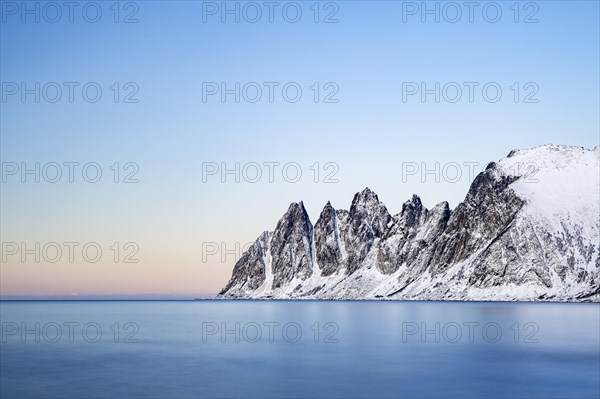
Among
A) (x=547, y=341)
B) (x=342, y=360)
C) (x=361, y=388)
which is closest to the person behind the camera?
(x=361, y=388)

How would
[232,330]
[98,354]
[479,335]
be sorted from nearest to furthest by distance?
[98,354] → [479,335] → [232,330]

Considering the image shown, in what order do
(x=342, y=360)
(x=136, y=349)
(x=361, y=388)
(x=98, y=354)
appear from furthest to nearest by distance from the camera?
(x=136, y=349)
(x=98, y=354)
(x=342, y=360)
(x=361, y=388)

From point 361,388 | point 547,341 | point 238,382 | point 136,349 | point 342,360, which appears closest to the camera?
point 361,388

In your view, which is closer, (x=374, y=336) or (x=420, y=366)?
(x=420, y=366)

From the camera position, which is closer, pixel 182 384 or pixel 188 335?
pixel 182 384

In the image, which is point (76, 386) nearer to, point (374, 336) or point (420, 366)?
point (420, 366)

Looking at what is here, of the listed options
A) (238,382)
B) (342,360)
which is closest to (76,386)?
(238,382)

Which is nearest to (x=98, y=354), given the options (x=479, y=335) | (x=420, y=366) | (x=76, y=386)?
(x=76, y=386)

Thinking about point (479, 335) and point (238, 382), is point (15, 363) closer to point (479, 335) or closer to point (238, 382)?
point (238, 382)
